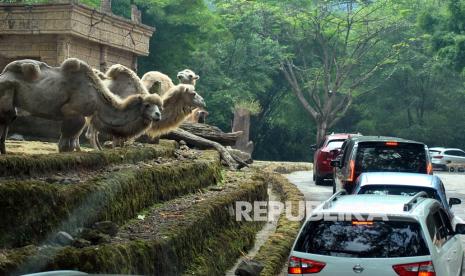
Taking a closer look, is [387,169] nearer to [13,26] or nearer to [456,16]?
[13,26]

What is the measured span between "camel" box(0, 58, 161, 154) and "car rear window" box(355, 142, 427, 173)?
4986mm

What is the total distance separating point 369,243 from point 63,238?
302 cm

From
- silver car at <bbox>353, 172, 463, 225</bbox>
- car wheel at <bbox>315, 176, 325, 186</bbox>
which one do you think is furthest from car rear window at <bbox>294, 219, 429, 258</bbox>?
car wheel at <bbox>315, 176, 325, 186</bbox>

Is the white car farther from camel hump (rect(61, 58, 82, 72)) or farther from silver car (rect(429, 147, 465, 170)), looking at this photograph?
silver car (rect(429, 147, 465, 170))

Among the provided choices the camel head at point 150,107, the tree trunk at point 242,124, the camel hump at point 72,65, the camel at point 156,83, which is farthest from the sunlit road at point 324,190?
the camel hump at point 72,65

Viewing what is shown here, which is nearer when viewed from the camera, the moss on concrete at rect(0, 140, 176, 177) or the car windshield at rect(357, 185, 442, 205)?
the moss on concrete at rect(0, 140, 176, 177)

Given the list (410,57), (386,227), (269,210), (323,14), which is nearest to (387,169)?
(269,210)

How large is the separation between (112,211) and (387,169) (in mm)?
6778

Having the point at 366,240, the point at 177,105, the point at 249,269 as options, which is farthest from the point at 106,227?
the point at 177,105

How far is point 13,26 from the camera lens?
23.4m

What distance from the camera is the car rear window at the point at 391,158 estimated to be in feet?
52.7

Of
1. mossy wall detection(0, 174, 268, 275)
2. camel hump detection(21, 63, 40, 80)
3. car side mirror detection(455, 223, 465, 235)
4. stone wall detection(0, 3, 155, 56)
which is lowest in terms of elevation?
mossy wall detection(0, 174, 268, 275)

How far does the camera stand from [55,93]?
43.4 feet

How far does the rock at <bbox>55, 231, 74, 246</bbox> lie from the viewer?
28.5 ft
